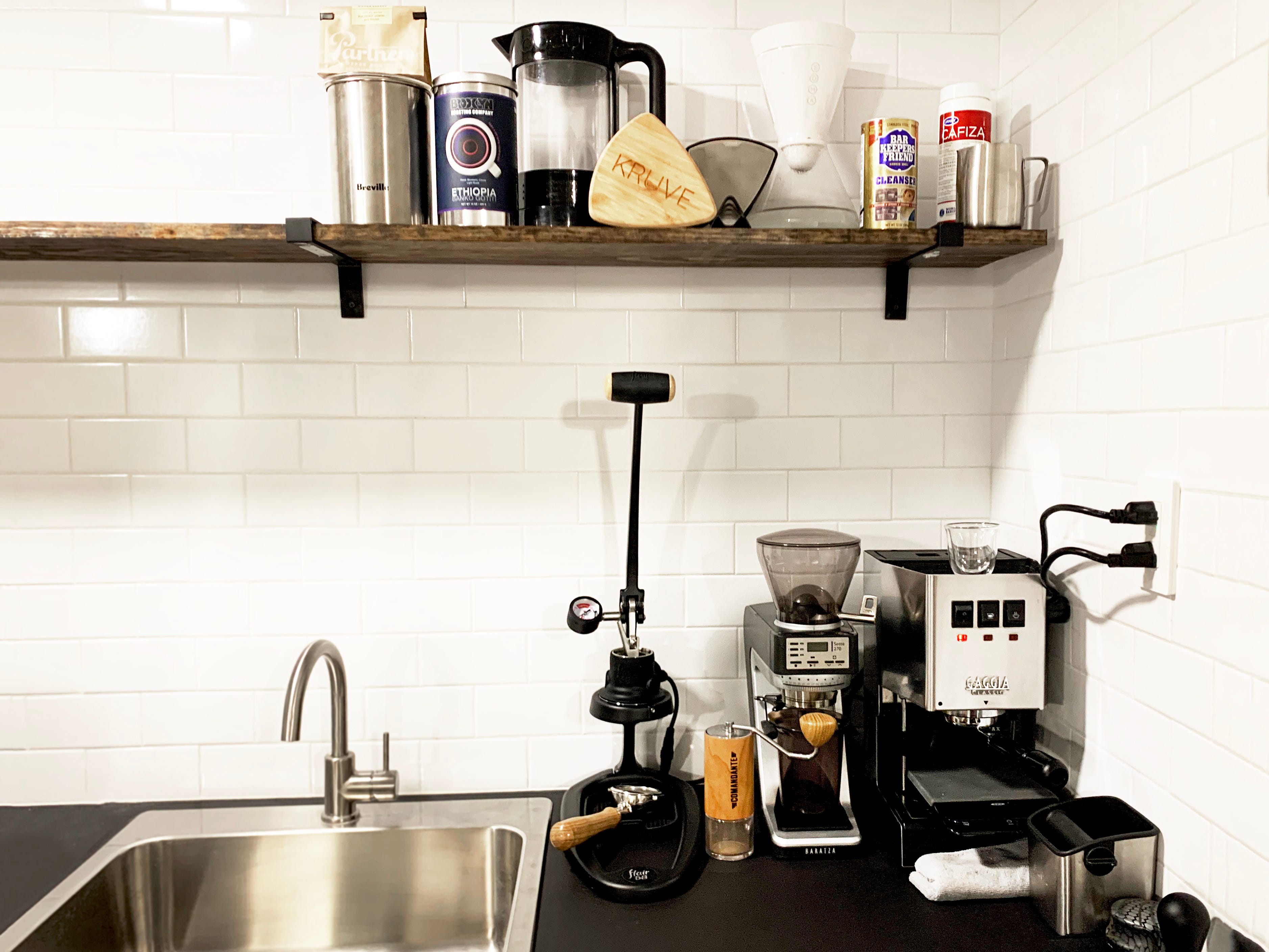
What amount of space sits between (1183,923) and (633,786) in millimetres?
704

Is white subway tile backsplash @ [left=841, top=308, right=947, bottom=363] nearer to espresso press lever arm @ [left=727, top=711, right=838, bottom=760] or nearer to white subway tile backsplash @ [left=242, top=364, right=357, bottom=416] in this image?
espresso press lever arm @ [left=727, top=711, right=838, bottom=760]

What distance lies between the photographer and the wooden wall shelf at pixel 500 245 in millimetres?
1204

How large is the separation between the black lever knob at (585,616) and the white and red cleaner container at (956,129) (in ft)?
2.56

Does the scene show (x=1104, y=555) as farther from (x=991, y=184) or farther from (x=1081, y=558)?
(x=991, y=184)

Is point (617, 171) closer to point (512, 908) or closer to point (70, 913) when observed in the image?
point (512, 908)

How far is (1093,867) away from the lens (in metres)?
1.07

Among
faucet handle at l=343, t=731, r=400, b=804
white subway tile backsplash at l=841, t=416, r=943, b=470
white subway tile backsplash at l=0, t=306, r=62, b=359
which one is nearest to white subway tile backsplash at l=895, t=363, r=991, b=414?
white subway tile backsplash at l=841, t=416, r=943, b=470

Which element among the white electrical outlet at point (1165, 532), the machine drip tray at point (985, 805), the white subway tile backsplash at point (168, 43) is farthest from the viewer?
the white subway tile backsplash at point (168, 43)

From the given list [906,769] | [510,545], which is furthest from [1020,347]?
[510,545]

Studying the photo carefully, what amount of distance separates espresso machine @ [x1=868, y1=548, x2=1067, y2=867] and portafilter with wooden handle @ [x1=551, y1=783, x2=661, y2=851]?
0.36 meters

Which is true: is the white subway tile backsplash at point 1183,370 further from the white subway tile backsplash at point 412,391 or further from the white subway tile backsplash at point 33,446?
the white subway tile backsplash at point 33,446

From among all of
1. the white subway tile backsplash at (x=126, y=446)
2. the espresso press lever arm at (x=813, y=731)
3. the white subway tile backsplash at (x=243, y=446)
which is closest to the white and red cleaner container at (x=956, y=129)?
the espresso press lever arm at (x=813, y=731)

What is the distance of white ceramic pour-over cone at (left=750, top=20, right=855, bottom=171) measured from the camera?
1290mm

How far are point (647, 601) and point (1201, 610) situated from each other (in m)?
0.81
